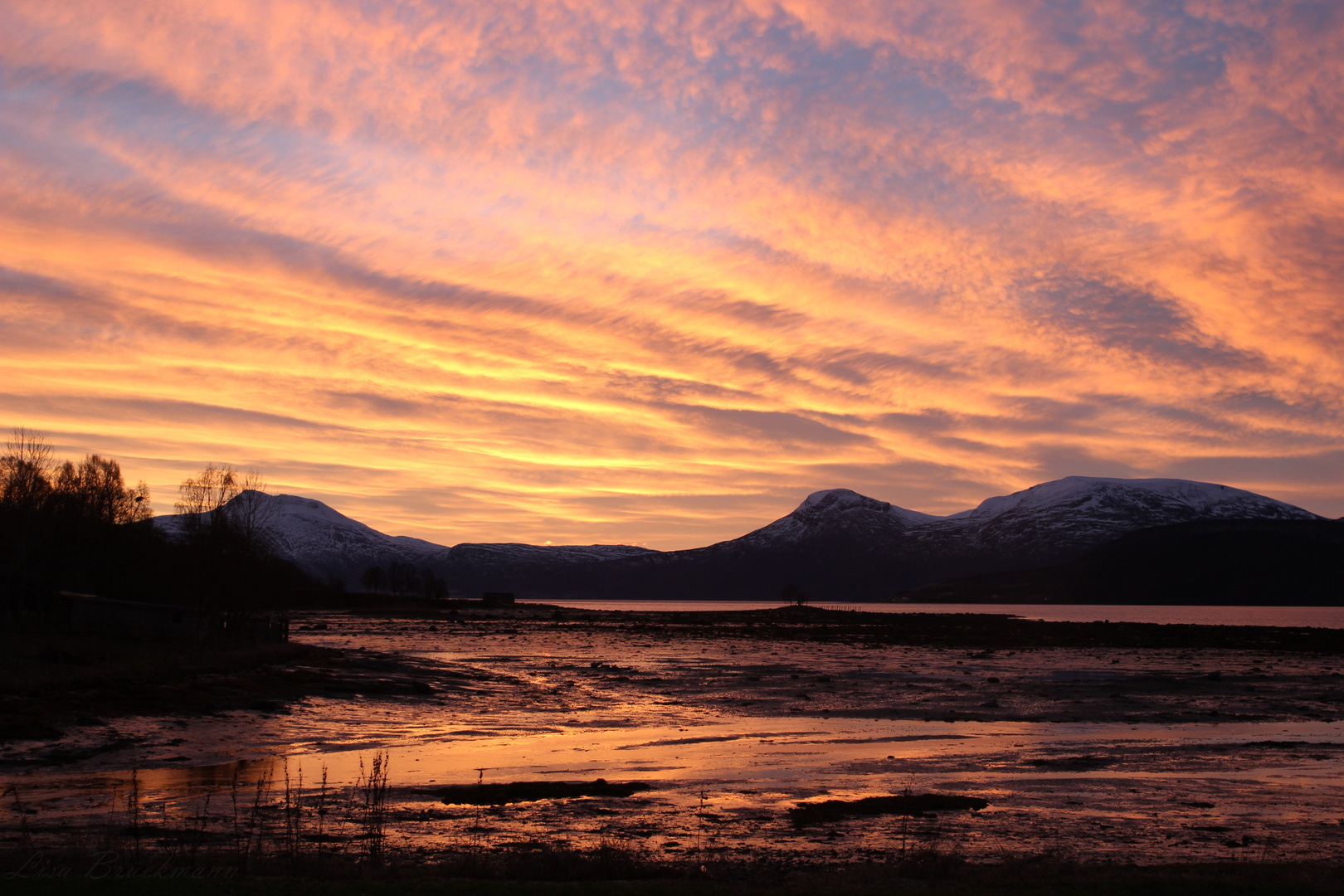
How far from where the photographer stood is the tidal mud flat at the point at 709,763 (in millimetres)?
16031

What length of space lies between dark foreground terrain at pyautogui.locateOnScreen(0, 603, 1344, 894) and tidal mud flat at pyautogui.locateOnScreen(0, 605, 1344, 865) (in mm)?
A: 128

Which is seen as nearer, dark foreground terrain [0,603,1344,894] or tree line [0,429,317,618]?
dark foreground terrain [0,603,1344,894]

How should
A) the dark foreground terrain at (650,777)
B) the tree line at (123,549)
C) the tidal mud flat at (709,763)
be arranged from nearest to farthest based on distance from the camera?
the dark foreground terrain at (650,777) < the tidal mud flat at (709,763) < the tree line at (123,549)

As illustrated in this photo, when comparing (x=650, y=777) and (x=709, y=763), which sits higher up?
(x=650, y=777)

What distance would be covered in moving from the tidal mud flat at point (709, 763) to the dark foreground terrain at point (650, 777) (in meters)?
0.13

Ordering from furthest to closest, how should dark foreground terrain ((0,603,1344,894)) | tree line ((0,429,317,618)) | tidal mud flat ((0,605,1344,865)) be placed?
tree line ((0,429,317,618)), tidal mud flat ((0,605,1344,865)), dark foreground terrain ((0,603,1344,894))

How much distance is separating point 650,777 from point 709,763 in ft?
8.36

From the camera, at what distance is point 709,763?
24203 mm

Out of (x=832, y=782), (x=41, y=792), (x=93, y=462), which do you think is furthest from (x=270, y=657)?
(x=93, y=462)

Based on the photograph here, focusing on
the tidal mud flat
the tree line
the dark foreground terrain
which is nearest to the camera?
the dark foreground terrain

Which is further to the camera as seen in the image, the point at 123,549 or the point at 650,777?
the point at 123,549

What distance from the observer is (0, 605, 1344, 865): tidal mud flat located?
16031 millimetres

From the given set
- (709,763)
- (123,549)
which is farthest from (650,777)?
(123,549)

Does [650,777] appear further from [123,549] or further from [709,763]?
[123,549]
